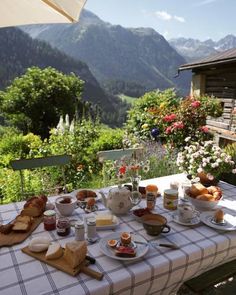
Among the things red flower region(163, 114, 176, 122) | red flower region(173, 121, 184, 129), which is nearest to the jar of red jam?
red flower region(173, 121, 184, 129)

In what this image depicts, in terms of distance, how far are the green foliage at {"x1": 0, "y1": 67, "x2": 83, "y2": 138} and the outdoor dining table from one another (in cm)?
1256

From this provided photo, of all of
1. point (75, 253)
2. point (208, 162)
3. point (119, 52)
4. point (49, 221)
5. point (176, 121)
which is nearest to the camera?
point (75, 253)

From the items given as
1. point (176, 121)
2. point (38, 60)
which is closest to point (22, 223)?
point (176, 121)

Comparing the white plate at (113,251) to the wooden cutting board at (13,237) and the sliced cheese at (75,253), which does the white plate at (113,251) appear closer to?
the sliced cheese at (75,253)

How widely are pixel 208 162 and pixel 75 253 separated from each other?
1508 mm

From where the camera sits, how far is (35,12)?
2.13 m

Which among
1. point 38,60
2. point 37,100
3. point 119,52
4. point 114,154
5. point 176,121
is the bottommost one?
point 114,154

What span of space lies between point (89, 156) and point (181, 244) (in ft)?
11.3

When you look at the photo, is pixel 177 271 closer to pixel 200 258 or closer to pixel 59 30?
pixel 200 258

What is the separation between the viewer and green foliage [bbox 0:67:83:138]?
14203 mm

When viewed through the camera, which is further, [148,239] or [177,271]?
[148,239]

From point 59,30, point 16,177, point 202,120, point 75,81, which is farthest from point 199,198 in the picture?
point 59,30

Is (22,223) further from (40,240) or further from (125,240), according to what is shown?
(125,240)

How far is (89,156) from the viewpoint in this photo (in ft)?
16.0
